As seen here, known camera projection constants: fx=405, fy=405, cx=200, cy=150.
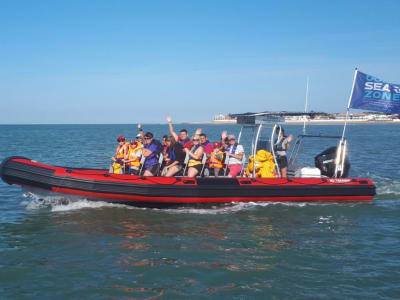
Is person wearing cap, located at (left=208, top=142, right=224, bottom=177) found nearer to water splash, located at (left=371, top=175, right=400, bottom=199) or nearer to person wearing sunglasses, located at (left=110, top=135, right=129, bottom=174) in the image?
person wearing sunglasses, located at (left=110, top=135, right=129, bottom=174)

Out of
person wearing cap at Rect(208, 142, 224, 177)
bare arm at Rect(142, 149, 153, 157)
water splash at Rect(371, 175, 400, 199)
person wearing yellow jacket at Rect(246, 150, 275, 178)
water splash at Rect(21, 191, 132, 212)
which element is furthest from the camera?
water splash at Rect(371, 175, 400, 199)

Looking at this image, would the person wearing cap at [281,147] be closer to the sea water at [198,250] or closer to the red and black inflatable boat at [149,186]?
the sea water at [198,250]

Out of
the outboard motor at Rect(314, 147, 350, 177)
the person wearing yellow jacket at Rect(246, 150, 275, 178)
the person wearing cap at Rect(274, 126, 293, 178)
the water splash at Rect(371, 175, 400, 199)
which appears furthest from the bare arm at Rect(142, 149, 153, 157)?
the water splash at Rect(371, 175, 400, 199)

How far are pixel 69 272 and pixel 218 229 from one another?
3034 mm

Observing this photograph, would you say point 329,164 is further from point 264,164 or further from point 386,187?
point 386,187

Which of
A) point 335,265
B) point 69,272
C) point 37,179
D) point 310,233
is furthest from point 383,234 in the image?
point 37,179

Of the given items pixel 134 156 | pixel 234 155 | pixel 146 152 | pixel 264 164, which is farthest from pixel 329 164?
pixel 134 156

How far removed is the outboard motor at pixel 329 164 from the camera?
407 inches

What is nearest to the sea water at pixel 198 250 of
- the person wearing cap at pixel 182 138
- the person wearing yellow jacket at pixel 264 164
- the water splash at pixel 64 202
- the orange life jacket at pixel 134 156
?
the water splash at pixel 64 202

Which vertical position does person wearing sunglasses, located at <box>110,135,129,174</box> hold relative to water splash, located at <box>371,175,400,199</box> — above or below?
above

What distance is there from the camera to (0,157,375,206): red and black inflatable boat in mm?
8672

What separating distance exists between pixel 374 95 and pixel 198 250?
6376 millimetres

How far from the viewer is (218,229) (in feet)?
25.7

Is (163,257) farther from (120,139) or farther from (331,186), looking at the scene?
(331,186)
